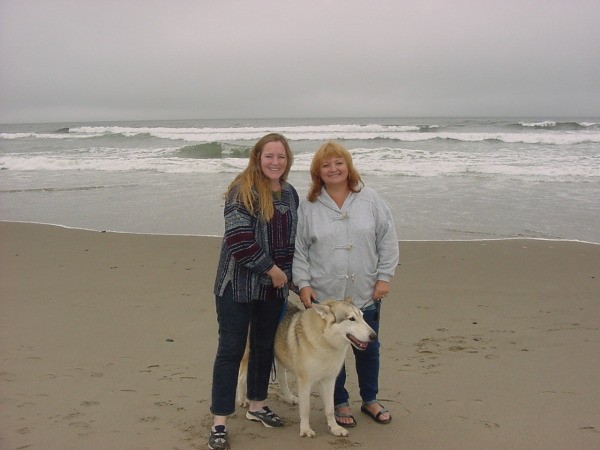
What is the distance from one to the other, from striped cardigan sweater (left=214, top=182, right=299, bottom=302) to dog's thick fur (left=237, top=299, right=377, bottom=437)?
28 cm

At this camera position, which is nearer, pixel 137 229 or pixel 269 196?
pixel 269 196

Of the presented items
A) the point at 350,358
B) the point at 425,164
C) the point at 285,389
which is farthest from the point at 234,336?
the point at 425,164

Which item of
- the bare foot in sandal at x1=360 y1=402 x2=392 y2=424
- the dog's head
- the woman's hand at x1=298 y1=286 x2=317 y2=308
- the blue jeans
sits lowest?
the bare foot in sandal at x1=360 y1=402 x2=392 y2=424

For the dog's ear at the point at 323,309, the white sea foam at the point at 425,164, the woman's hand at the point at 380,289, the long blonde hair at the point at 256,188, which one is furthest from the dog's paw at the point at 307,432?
the white sea foam at the point at 425,164

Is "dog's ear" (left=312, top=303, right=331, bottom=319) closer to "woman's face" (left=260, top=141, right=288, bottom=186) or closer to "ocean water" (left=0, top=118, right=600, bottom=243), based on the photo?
"woman's face" (left=260, top=141, right=288, bottom=186)

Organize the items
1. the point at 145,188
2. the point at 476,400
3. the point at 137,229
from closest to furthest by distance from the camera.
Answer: the point at 476,400
the point at 137,229
the point at 145,188

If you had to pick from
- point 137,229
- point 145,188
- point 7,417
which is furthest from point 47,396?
point 145,188

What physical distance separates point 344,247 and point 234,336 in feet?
3.11

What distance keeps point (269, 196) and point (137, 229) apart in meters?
7.17

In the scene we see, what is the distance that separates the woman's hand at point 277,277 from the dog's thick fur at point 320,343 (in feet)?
0.86

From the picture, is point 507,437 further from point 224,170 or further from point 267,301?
point 224,170

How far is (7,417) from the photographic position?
12.0 feet

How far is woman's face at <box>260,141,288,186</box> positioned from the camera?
346 cm

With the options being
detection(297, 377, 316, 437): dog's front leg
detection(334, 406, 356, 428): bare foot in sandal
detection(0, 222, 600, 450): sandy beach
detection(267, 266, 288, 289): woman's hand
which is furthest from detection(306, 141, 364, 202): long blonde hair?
detection(0, 222, 600, 450): sandy beach
